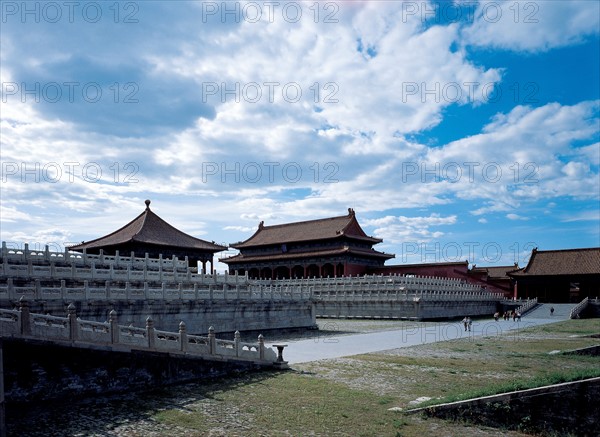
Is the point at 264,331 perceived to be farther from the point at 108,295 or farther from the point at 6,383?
the point at 6,383

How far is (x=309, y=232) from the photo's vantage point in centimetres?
6588

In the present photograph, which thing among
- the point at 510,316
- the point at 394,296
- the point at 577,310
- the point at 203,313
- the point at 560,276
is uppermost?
the point at 560,276

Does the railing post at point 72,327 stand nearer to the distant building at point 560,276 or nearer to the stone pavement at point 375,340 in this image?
the stone pavement at point 375,340

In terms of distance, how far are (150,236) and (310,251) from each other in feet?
72.0

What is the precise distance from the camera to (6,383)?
41.8ft

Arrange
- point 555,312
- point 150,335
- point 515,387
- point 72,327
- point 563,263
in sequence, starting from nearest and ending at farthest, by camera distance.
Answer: point 515,387 → point 72,327 → point 150,335 → point 555,312 → point 563,263

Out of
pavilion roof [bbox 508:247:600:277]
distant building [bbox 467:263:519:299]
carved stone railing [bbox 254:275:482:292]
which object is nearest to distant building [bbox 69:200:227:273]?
carved stone railing [bbox 254:275:482:292]

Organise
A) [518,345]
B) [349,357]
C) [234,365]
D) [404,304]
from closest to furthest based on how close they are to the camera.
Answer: [234,365] < [349,357] < [518,345] < [404,304]

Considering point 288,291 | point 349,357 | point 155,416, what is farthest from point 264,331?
point 155,416

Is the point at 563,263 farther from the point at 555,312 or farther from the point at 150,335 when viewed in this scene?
the point at 150,335

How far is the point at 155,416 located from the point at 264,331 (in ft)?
59.7

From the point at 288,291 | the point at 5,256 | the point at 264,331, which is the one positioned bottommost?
the point at 264,331

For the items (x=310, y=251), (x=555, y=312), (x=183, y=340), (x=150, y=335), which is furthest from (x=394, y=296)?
(x=150, y=335)

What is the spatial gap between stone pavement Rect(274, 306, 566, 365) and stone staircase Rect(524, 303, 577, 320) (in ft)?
43.8
